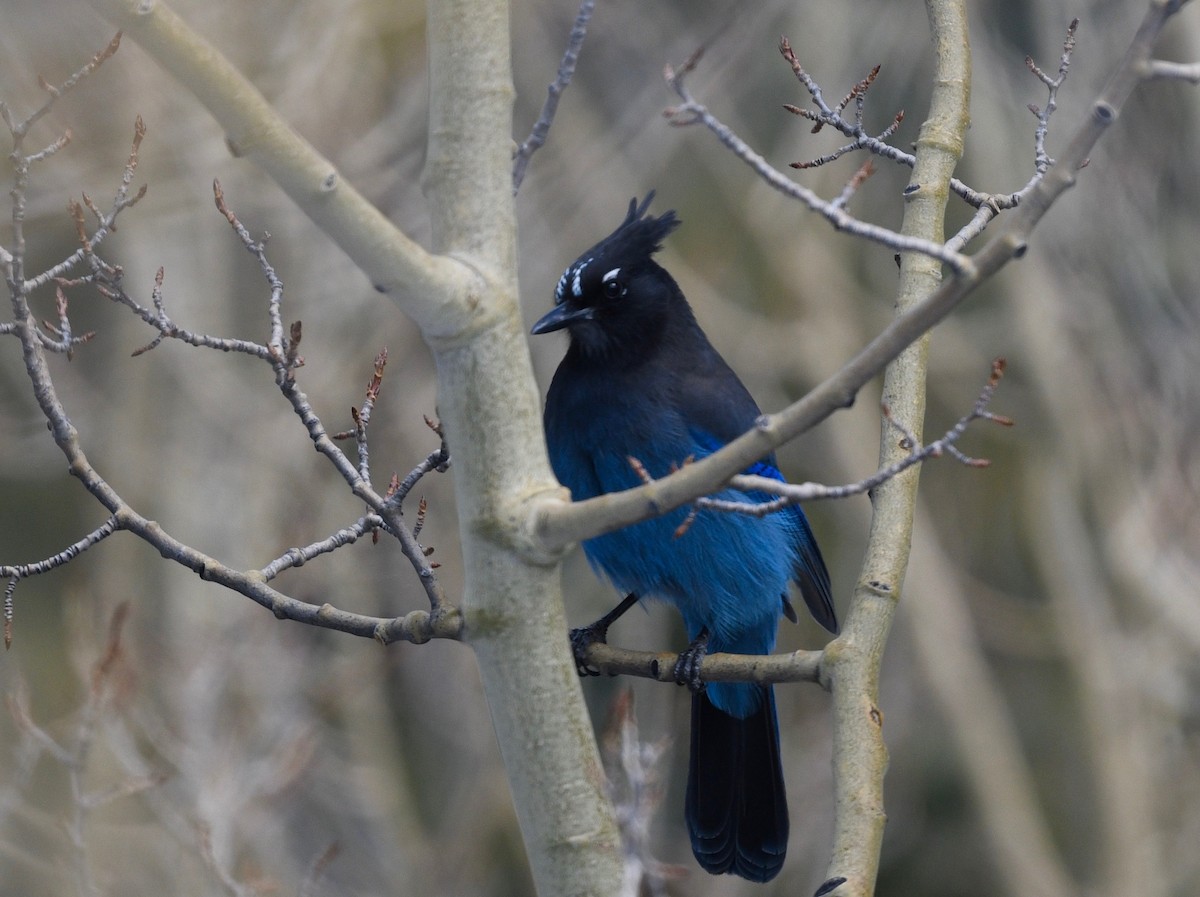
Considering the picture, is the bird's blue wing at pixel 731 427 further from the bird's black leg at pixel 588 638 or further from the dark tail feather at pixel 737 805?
the bird's black leg at pixel 588 638

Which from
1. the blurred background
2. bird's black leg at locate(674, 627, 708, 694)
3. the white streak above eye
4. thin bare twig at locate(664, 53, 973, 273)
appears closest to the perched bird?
the white streak above eye

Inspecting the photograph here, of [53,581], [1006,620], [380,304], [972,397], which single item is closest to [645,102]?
[380,304]

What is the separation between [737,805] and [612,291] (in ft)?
5.52

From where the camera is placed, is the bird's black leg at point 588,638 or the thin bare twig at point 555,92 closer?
the thin bare twig at point 555,92

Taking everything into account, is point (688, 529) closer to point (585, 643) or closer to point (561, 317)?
point (585, 643)

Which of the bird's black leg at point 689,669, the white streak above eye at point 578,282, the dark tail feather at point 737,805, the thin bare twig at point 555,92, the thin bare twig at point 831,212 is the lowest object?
the dark tail feather at point 737,805

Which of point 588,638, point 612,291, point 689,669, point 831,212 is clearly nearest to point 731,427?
point 612,291

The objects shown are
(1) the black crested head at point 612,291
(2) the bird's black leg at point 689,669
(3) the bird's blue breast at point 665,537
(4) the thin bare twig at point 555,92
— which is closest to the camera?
(4) the thin bare twig at point 555,92

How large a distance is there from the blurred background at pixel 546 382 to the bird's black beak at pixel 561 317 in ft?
9.61

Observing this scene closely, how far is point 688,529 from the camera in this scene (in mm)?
4191

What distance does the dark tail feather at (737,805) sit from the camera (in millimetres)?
4367

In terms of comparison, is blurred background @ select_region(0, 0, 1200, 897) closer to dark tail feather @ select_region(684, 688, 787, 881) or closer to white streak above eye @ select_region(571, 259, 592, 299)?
dark tail feather @ select_region(684, 688, 787, 881)

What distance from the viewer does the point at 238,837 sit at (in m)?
6.25

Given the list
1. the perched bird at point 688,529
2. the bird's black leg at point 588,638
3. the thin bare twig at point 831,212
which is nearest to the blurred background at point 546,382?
the bird's black leg at point 588,638
